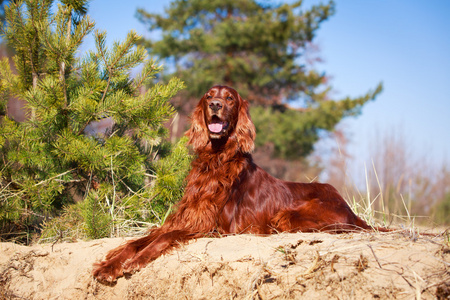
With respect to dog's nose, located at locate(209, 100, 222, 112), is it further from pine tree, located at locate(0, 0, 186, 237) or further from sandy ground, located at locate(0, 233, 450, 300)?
sandy ground, located at locate(0, 233, 450, 300)

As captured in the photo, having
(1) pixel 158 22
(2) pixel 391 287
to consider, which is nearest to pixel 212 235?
(2) pixel 391 287

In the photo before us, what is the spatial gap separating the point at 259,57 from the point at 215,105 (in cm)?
1115

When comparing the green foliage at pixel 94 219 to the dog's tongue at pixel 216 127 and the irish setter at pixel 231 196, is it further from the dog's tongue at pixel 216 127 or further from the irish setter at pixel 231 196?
the dog's tongue at pixel 216 127

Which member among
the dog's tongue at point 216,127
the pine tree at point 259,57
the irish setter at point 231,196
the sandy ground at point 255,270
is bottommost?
the sandy ground at point 255,270

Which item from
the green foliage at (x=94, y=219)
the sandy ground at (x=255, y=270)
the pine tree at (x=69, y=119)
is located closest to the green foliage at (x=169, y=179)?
the pine tree at (x=69, y=119)

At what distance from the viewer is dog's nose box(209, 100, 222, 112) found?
3270mm

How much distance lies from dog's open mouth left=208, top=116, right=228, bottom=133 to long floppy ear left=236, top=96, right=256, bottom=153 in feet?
0.51

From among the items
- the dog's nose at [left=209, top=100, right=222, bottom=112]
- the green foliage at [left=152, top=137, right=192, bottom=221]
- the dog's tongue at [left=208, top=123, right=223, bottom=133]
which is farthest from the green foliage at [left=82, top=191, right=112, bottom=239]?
the dog's nose at [left=209, top=100, right=222, bottom=112]

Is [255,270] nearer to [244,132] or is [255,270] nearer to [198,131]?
[244,132]

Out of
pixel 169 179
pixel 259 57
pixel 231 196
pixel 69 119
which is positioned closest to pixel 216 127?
pixel 231 196

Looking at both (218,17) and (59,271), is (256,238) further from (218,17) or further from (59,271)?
(218,17)

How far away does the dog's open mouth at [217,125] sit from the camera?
331 cm

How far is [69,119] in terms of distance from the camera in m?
3.83

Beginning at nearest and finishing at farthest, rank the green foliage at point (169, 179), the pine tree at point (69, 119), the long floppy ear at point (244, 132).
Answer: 1. the long floppy ear at point (244, 132)
2. the pine tree at point (69, 119)
3. the green foliage at point (169, 179)
